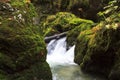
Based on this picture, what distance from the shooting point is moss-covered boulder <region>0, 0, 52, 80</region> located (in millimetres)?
5199

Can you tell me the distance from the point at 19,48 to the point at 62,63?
5207mm

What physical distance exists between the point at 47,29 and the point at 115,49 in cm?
762

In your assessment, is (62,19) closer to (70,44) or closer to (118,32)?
(70,44)

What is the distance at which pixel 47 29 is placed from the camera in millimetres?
15125

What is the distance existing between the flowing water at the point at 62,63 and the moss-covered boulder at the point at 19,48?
2.18 metres

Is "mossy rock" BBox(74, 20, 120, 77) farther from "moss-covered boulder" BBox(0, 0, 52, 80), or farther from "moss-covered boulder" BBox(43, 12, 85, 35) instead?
"moss-covered boulder" BBox(43, 12, 85, 35)

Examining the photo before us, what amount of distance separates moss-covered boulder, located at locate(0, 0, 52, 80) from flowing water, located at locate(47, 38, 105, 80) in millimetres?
2184

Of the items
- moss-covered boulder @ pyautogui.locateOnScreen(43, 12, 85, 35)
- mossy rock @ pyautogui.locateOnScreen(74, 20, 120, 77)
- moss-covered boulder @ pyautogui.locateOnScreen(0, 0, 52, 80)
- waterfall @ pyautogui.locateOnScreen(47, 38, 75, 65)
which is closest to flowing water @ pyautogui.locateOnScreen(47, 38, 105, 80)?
waterfall @ pyautogui.locateOnScreen(47, 38, 75, 65)

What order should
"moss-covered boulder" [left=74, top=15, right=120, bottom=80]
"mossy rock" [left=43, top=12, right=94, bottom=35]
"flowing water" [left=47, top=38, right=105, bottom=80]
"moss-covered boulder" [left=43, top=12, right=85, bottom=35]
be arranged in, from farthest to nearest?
"moss-covered boulder" [left=43, top=12, right=85, bottom=35]
"mossy rock" [left=43, top=12, right=94, bottom=35]
"flowing water" [left=47, top=38, right=105, bottom=80]
"moss-covered boulder" [left=74, top=15, right=120, bottom=80]

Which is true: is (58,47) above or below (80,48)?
below

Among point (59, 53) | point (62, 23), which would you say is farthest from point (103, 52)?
point (62, 23)

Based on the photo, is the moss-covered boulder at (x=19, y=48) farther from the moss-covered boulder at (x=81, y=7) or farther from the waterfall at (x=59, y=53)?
the moss-covered boulder at (x=81, y=7)

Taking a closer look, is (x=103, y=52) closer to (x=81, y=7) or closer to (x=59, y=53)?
(x=59, y=53)

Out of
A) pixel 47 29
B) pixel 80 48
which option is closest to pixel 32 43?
pixel 80 48
